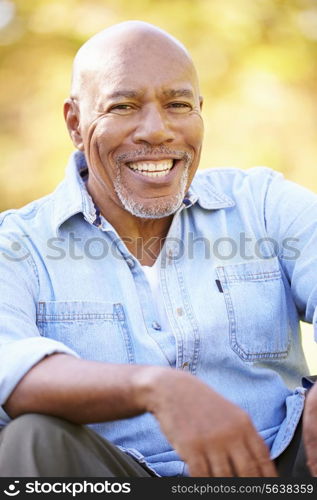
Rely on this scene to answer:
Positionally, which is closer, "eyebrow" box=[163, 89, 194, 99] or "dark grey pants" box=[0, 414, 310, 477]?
"dark grey pants" box=[0, 414, 310, 477]

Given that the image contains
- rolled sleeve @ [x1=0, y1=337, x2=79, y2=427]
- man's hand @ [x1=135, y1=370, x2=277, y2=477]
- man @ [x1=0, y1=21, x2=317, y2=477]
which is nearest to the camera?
man's hand @ [x1=135, y1=370, x2=277, y2=477]

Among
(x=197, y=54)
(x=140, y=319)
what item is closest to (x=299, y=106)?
(x=197, y=54)

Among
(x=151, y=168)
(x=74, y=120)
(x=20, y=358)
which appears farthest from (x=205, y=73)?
(x=20, y=358)

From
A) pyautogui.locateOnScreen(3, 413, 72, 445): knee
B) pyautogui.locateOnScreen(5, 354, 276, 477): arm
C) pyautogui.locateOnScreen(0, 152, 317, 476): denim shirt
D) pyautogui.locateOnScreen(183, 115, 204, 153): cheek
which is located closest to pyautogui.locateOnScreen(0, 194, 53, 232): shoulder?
pyautogui.locateOnScreen(0, 152, 317, 476): denim shirt

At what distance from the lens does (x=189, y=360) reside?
2441 mm

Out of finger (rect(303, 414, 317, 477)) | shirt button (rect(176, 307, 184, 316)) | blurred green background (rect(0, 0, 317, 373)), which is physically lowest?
finger (rect(303, 414, 317, 477))

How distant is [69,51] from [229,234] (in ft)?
14.5

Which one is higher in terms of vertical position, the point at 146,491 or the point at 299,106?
the point at 299,106

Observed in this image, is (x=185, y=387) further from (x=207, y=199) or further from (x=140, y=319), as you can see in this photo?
(x=207, y=199)

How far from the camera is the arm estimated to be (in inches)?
69.5

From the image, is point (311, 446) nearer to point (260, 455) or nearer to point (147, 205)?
point (260, 455)

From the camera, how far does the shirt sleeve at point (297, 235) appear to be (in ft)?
8.45

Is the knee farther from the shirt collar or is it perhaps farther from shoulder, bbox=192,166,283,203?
shoulder, bbox=192,166,283,203

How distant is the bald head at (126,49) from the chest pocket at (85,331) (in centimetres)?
81
